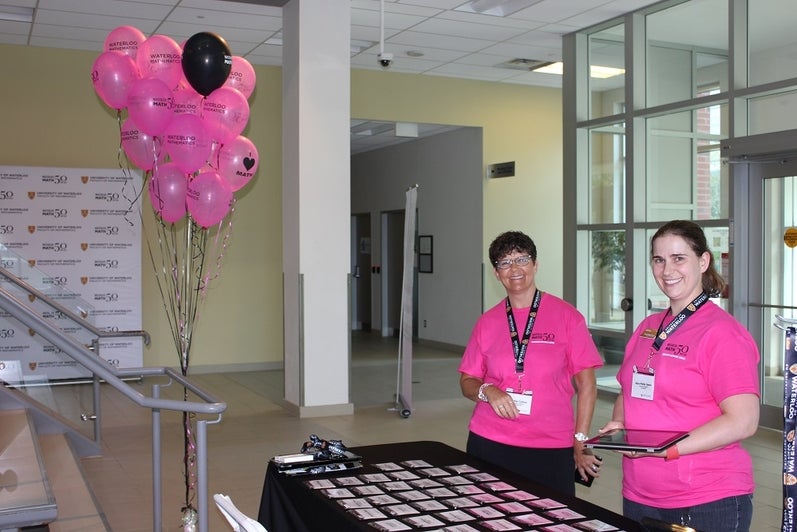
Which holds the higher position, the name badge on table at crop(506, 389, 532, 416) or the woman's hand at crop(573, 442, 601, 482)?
the name badge on table at crop(506, 389, 532, 416)

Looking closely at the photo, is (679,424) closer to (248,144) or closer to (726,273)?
(248,144)

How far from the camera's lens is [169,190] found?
5.48 metres

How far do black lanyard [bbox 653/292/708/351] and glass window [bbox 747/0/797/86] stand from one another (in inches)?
201

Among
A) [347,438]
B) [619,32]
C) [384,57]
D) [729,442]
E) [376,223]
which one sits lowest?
[347,438]

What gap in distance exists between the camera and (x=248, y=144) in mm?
6059

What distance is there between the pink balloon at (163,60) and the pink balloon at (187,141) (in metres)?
0.37

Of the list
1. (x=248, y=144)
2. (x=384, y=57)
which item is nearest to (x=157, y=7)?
(x=384, y=57)

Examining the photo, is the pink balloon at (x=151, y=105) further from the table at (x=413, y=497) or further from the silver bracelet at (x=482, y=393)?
the silver bracelet at (x=482, y=393)

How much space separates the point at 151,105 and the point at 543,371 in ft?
10.8

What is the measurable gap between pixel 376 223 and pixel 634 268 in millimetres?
7473

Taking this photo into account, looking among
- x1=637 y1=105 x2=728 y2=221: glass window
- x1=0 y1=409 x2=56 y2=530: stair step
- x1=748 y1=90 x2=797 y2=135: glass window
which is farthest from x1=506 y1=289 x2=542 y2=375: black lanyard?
x1=637 y1=105 x2=728 y2=221: glass window

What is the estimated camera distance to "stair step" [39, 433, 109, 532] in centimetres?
412

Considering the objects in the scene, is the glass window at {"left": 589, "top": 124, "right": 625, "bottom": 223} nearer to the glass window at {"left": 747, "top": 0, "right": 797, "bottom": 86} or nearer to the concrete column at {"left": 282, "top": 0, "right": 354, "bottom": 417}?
the glass window at {"left": 747, "top": 0, "right": 797, "bottom": 86}

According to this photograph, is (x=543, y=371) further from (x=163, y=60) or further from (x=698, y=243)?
(x=163, y=60)
